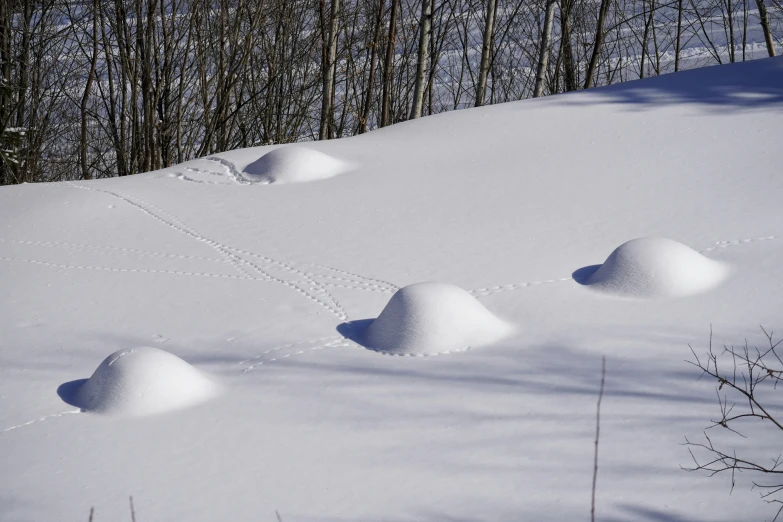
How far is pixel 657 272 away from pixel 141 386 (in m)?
2.91

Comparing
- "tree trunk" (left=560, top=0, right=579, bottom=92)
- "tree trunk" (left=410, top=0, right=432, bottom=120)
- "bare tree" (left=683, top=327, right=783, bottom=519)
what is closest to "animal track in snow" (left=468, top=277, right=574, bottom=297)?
"bare tree" (left=683, top=327, right=783, bottom=519)

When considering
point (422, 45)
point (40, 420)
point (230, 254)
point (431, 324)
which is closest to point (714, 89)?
point (422, 45)

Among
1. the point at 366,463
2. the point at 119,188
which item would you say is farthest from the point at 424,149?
the point at 366,463

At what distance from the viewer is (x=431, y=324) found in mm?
4340

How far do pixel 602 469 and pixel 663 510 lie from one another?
330 mm

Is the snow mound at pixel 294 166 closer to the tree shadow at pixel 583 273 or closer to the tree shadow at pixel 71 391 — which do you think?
the tree shadow at pixel 583 273

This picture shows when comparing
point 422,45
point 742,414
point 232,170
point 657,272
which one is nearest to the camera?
point 742,414

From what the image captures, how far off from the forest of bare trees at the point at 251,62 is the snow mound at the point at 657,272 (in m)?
5.38

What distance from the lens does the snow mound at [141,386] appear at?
→ 3.85 m

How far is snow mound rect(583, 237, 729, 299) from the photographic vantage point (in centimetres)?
470

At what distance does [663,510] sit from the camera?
9.44 ft

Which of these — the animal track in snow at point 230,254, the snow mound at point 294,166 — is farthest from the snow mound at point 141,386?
the snow mound at point 294,166

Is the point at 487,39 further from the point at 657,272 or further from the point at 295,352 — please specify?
the point at 295,352

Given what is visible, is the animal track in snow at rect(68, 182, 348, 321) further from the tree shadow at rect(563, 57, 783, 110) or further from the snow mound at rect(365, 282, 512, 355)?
the tree shadow at rect(563, 57, 783, 110)
